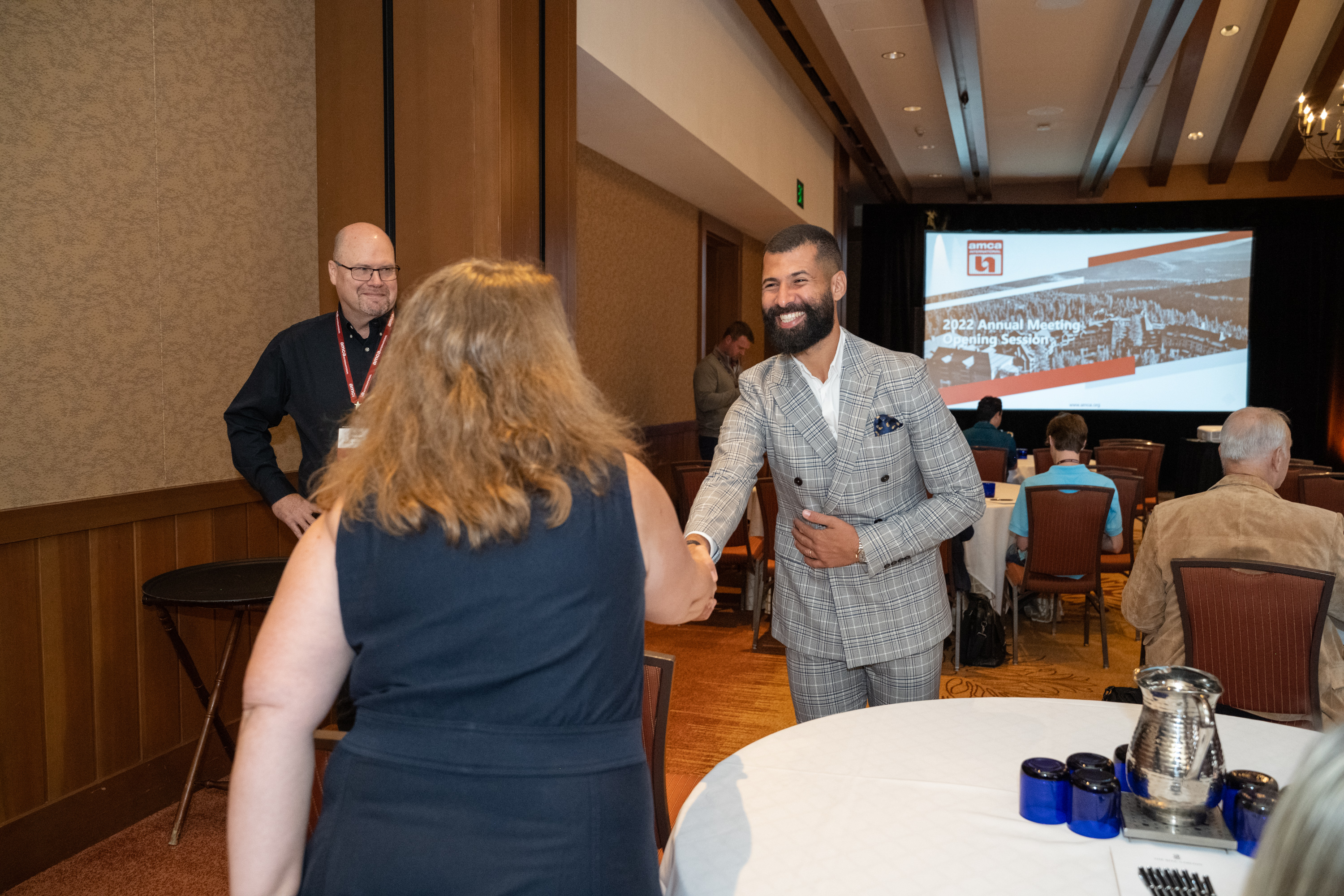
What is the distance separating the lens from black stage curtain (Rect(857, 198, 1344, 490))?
37.0 ft

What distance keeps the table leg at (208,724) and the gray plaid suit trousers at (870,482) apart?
5.48 ft

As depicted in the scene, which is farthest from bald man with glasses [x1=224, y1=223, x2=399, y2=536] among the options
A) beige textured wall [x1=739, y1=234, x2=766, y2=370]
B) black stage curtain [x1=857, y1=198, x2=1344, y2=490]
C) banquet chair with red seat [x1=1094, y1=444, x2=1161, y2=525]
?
black stage curtain [x1=857, y1=198, x2=1344, y2=490]

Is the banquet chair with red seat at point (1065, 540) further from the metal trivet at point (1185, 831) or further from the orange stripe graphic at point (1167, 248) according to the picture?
the orange stripe graphic at point (1167, 248)

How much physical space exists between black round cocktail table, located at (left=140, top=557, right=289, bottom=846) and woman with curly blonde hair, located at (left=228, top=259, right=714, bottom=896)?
1498 millimetres

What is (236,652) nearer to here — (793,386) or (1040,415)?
(793,386)

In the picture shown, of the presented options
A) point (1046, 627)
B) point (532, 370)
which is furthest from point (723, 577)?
point (532, 370)

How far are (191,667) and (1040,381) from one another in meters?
11.4

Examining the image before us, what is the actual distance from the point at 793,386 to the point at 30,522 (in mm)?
2099

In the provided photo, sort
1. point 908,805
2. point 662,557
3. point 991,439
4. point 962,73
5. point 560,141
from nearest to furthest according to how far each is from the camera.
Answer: point 662,557 → point 908,805 → point 560,141 → point 991,439 → point 962,73

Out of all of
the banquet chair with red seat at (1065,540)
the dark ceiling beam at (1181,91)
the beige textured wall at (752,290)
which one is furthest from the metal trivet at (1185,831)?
the beige textured wall at (752,290)

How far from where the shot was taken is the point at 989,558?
4.77m

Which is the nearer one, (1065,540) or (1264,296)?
(1065,540)

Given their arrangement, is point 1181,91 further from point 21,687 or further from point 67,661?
point 21,687

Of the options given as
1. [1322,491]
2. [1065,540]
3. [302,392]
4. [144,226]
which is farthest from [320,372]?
[1322,491]
